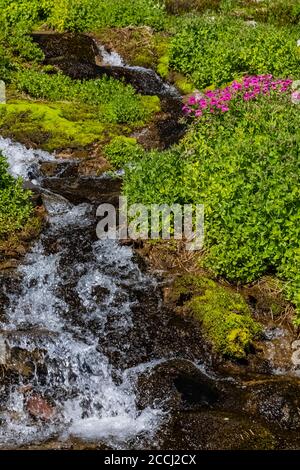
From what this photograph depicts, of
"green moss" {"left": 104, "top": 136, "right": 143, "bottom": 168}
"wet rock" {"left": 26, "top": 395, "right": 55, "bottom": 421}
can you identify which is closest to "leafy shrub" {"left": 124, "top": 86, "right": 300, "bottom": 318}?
"green moss" {"left": 104, "top": 136, "right": 143, "bottom": 168}

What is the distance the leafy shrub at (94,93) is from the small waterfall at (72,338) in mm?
5605

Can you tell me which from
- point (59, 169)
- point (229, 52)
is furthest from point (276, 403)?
point (229, 52)

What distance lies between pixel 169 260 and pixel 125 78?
10.2m

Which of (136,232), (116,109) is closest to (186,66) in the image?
(116,109)

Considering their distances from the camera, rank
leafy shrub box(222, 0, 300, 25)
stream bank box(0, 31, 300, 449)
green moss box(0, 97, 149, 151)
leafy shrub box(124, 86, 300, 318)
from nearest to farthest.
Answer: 1. stream bank box(0, 31, 300, 449)
2. leafy shrub box(124, 86, 300, 318)
3. green moss box(0, 97, 149, 151)
4. leafy shrub box(222, 0, 300, 25)

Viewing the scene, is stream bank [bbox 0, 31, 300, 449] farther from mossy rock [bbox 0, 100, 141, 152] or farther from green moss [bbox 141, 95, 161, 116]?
green moss [bbox 141, 95, 161, 116]

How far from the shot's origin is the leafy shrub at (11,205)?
Result: 41.6 ft

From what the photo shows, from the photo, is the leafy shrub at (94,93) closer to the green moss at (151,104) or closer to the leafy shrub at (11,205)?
the green moss at (151,104)

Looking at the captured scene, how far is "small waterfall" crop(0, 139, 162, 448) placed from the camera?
→ 9453 millimetres

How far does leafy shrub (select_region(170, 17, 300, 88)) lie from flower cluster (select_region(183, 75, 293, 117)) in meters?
4.43

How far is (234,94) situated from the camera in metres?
14.3

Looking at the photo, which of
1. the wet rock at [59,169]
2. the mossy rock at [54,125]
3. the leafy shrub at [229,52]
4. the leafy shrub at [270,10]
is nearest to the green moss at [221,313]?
the wet rock at [59,169]

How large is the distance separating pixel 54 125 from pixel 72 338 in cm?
816

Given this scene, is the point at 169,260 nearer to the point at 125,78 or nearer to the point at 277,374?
the point at 277,374
